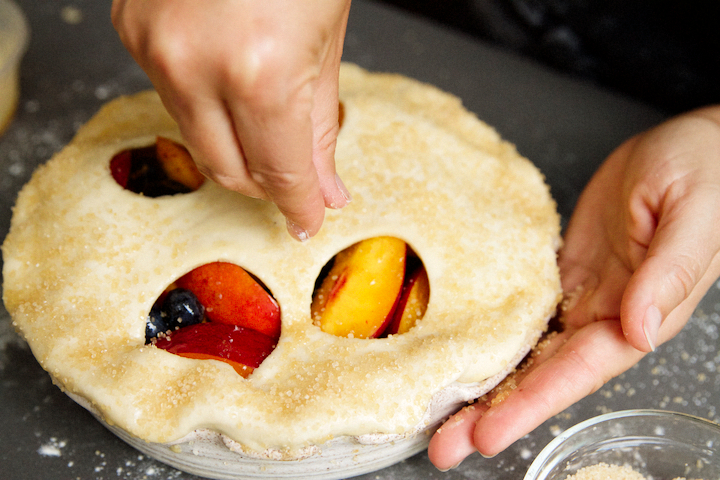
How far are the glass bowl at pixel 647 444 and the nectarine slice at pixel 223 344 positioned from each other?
1.51ft

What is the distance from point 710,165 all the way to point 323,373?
729 millimetres

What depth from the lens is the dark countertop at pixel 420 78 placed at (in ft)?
3.11

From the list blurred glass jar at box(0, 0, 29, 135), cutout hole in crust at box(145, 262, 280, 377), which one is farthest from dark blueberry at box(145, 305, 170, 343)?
blurred glass jar at box(0, 0, 29, 135)

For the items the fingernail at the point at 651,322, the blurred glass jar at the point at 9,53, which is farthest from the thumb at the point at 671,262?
the blurred glass jar at the point at 9,53

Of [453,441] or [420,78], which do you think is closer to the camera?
[453,441]

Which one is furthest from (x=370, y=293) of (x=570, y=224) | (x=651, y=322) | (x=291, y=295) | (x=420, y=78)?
(x=420, y=78)

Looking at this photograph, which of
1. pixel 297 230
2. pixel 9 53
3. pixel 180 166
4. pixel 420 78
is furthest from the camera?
pixel 420 78

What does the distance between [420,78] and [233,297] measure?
3.64ft

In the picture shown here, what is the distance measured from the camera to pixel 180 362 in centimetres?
79

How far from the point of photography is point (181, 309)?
2.81 ft

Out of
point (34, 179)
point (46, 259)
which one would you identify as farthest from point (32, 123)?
point (46, 259)

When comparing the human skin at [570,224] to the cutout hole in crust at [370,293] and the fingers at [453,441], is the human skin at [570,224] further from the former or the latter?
the cutout hole in crust at [370,293]

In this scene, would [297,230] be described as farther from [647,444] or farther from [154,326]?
[647,444]

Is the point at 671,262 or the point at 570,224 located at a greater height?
the point at 671,262
